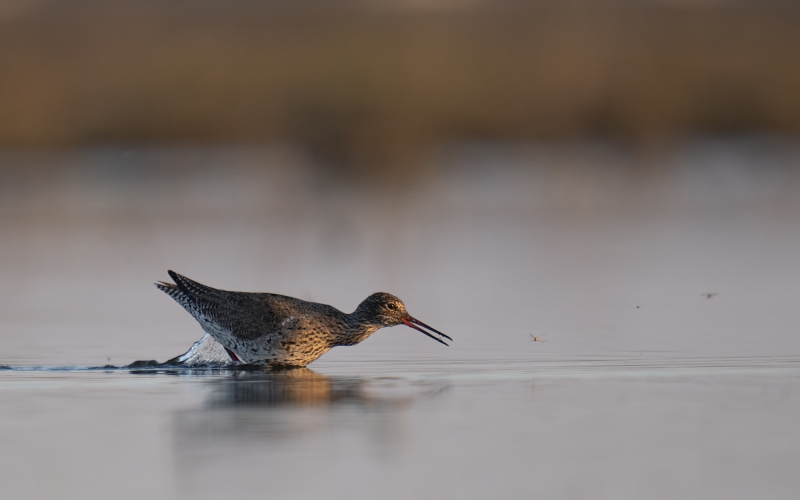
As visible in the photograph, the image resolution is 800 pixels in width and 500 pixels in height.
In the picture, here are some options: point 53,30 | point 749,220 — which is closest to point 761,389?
point 749,220

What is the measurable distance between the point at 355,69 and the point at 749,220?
12.3 meters

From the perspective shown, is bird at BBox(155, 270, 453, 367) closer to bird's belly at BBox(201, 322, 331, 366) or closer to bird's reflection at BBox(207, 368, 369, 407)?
bird's belly at BBox(201, 322, 331, 366)

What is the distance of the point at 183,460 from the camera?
6367mm

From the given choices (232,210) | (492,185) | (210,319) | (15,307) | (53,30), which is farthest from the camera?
(53,30)

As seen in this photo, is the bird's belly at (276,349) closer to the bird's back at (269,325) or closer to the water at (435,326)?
the bird's back at (269,325)

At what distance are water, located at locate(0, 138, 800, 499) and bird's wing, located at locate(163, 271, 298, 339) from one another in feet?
1.40

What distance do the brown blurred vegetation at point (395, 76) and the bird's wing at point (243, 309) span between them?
45.5ft

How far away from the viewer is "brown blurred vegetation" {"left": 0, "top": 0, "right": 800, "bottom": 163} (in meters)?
26.4

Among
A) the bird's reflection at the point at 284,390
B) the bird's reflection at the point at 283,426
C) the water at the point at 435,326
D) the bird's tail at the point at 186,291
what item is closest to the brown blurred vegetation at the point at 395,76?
the water at the point at 435,326

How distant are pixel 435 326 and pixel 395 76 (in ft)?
59.0

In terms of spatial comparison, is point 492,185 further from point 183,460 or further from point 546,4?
point 183,460

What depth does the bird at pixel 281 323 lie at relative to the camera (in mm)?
10031

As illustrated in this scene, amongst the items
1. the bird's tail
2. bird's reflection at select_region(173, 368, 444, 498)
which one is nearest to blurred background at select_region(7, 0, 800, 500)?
bird's reflection at select_region(173, 368, 444, 498)

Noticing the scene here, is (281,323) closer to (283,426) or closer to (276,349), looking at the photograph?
(276,349)
